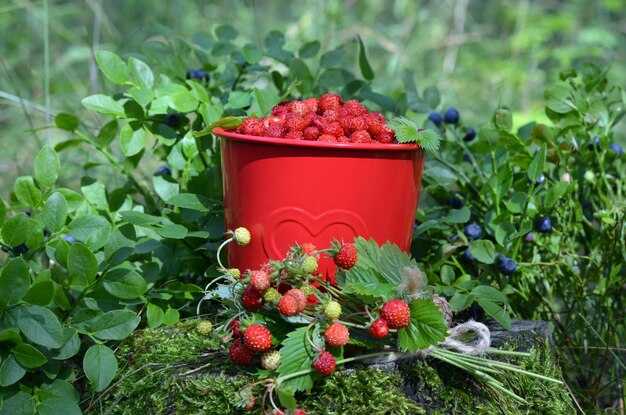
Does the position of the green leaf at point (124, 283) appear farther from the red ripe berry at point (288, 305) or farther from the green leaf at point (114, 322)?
the red ripe berry at point (288, 305)

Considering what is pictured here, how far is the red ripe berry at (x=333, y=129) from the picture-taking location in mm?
1103

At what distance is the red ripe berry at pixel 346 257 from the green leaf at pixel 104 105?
25.4 inches

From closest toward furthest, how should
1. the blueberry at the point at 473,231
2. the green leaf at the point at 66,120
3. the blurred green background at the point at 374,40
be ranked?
the blueberry at the point at 473,231 < the green leaf at the point at 66,120 < the blurred green background at the point at 374,40

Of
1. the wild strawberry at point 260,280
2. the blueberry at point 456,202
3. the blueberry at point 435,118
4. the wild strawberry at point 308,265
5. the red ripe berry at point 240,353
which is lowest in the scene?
the red ripe berry at point 240,353

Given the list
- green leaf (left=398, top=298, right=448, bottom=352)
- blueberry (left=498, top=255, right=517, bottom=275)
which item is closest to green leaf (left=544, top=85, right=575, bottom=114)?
blueberry (left=498, top=255, right=517, bottom=275)

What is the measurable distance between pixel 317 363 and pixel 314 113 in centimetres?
46

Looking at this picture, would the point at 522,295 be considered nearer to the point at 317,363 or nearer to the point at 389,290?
the point at 389,290

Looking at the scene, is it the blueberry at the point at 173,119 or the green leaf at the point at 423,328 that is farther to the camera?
the blueberry at the point at 173,119

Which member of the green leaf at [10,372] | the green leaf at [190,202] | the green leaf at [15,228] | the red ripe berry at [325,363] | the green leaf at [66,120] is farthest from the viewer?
the green leaf at [66,120]

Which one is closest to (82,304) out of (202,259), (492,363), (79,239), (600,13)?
(79,239)

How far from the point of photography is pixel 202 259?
1419 mm

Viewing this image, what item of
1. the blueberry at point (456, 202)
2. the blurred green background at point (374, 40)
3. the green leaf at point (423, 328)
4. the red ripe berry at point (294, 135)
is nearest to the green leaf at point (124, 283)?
the red ripe berry at point (294, 135)

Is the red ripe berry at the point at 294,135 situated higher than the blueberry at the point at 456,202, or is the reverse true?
the red ripe berry at the point at 294,135

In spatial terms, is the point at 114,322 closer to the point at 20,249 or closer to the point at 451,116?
the point at 20,249
